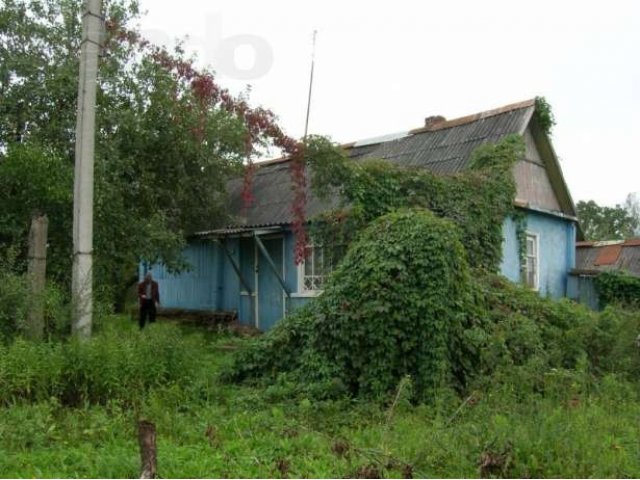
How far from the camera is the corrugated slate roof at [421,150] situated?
14727mm

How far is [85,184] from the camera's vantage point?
785cm

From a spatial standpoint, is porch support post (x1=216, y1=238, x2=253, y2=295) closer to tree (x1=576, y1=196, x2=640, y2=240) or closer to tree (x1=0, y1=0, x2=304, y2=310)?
tree (x1=0, y1=0, x2=304, y2=310)

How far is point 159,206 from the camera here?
51.8 ft

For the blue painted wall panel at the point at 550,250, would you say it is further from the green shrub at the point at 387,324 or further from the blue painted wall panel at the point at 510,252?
the green shrub at the point at 387,324

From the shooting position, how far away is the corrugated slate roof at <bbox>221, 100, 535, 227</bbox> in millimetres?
14727

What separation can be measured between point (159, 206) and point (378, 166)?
21.4 feet

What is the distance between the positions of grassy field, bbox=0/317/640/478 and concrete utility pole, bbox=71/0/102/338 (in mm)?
509

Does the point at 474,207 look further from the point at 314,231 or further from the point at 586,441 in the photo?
the point at 586,441

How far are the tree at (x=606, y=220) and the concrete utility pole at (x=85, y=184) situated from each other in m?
46.1

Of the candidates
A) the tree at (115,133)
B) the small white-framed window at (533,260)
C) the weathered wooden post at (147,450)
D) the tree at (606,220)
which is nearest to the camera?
the weathered wooden post at (147,450)

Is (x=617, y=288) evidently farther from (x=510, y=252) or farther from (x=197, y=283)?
(x=197, y=283)

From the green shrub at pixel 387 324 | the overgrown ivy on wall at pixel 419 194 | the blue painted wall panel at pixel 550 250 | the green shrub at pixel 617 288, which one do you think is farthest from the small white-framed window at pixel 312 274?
the green shrub at pixel 617 288

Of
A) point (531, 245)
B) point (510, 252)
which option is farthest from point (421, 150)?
point (531, 245)

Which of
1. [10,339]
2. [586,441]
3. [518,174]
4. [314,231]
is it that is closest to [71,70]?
[314,231]
